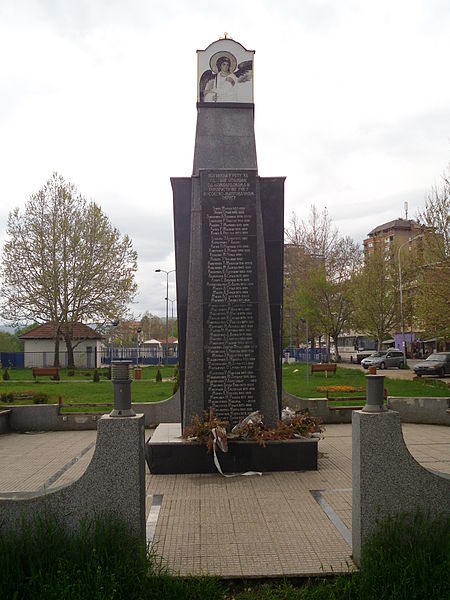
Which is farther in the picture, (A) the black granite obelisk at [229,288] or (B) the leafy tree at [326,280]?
(B) the leafy tree at [326,280]

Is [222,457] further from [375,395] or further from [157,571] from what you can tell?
[375,395]

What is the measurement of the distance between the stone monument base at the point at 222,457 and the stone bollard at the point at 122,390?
13.0 feet

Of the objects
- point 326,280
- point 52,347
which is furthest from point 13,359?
point 326,280

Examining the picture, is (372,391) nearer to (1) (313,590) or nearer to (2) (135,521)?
(1) (313,590)

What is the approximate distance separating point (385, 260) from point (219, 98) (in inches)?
1660

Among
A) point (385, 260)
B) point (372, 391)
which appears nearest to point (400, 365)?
point (385, 260)

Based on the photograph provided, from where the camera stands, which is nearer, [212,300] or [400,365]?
[212,300]

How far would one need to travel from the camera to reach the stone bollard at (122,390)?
4.88 meters

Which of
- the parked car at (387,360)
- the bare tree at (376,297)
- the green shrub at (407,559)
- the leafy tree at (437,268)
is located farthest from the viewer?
the bare tree at (376,297)

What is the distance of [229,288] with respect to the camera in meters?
9.23

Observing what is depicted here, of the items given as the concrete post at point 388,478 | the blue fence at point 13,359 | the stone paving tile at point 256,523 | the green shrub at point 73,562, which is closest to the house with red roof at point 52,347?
the blue fence at point 13,359

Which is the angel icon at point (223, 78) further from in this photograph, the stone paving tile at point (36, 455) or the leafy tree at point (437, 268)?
the leafy tree at point (437, 268)

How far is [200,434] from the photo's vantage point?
342 inches

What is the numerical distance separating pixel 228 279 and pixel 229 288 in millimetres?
148
